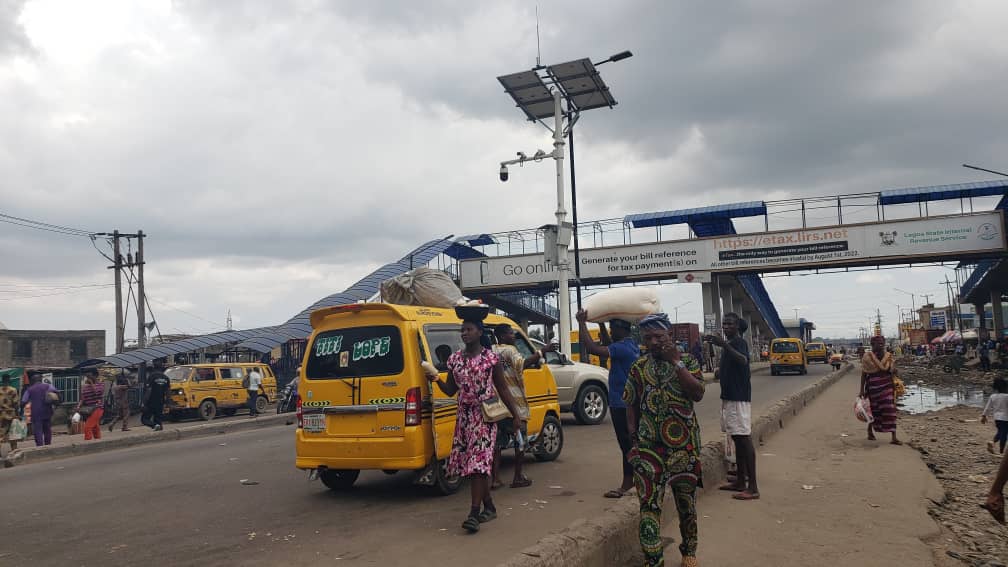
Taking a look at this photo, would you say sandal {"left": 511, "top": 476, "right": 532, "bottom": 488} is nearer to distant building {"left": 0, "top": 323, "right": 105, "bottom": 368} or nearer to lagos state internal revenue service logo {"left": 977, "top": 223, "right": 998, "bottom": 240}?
lagos state internal revenue service logo {"left": 977, "top": 223, "right": 998, "bottom": 240}

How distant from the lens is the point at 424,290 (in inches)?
333

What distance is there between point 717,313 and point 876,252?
7707mm

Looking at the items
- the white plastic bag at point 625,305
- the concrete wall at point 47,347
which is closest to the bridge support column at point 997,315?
the white plastic bag at point 625,305

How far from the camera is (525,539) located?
16.9ft

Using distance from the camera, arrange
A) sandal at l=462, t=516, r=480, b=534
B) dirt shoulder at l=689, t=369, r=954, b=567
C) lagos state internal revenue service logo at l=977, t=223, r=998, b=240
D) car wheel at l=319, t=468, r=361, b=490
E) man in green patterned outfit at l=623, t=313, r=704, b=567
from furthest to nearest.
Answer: lagos state internal revenue service logo at l=977, t=223, r=998, b=240
car wheel at l=319, t=468, r=361, b=490
sandal at l=462, t=516, r=480, b=534
dirt shoulder at l=689, t=369, r=954, b=567
man in green patterned outfit at l=623, t=313, r=704, b=567

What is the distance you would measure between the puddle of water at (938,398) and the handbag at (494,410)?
15.2 metres

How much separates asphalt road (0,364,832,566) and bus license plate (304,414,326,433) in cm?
73

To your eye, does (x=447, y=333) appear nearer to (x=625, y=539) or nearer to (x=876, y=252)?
(x=625, y=539)

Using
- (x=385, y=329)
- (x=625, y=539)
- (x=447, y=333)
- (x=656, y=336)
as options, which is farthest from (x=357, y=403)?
(x=656, y=336)

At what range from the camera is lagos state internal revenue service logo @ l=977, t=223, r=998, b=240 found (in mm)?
29078

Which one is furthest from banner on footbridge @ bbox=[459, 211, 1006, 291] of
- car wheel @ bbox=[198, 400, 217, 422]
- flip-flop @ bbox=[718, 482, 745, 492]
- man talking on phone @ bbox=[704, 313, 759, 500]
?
man talking on phone @ bbox=[704, 313, 759, 500]

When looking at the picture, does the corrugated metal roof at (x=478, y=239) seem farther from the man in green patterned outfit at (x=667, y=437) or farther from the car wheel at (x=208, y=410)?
the man in green patterned outfit at (x=667, y=437)

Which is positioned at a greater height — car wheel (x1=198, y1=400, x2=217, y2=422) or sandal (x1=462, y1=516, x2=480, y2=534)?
sandal (x1=462, y1=516, x2=480, y2=534)

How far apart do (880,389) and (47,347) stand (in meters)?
45.1
